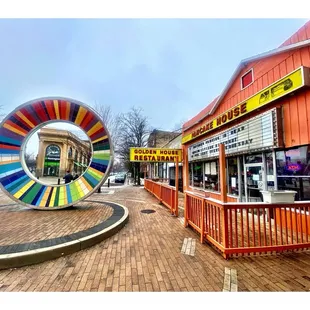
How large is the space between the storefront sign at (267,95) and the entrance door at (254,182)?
6.86ft

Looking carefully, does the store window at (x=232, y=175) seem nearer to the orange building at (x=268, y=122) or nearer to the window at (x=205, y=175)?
the orange building at (x=268, y=122)

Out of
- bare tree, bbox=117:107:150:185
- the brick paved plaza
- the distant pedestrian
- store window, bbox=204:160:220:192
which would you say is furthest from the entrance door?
bare tree, bbox=117:107:150:185

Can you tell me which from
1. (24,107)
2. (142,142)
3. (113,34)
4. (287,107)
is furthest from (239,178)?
(142,142)

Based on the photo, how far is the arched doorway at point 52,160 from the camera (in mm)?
7738

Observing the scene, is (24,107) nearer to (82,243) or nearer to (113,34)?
(113,34)

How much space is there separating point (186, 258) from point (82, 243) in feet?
7.45

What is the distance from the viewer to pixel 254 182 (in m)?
6.91

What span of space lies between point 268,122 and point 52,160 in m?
8.56

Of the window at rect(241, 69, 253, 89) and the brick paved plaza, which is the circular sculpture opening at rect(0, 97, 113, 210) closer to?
the brick paved plaza

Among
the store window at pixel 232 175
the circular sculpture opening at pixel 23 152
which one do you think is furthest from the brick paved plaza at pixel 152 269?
the store window at pixel 232 175

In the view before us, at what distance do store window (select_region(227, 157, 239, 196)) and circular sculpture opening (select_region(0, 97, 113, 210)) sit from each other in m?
5.42

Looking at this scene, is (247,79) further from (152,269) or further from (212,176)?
(152,269)

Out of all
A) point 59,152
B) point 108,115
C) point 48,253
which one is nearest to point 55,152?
point 59,152

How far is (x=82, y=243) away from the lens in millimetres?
3980
